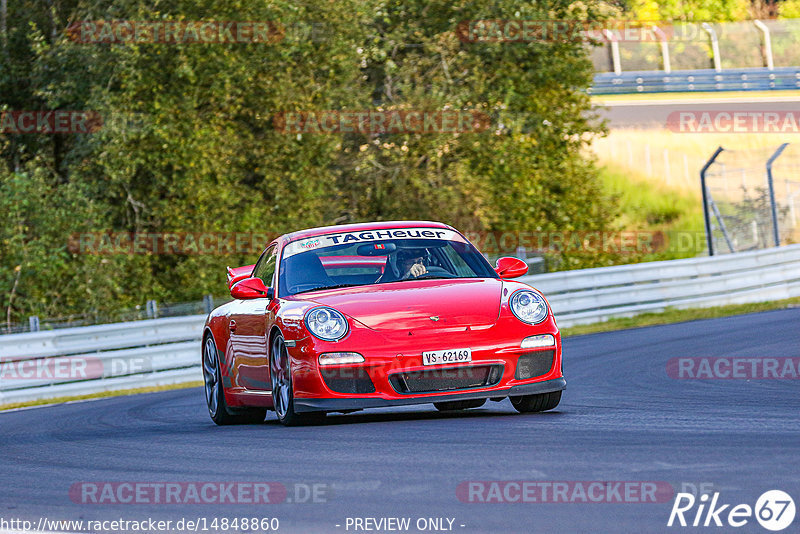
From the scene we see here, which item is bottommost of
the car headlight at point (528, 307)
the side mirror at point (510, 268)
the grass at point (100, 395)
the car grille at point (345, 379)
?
the grass at point (100, 395)

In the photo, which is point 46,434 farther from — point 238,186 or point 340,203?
point 340,203

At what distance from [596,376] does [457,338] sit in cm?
385

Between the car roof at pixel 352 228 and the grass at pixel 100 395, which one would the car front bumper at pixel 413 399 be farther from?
the grass at pixel 100 395

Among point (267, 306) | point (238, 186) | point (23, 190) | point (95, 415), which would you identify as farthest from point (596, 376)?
point (238, 186)

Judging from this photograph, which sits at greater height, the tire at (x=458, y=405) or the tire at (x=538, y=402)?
the tire at (x=538, y=402)

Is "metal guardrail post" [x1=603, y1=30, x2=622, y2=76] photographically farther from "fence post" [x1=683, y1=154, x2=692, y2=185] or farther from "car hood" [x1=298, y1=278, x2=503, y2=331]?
"car hood" [x1=298, y1=278, x2=503, y2=331]

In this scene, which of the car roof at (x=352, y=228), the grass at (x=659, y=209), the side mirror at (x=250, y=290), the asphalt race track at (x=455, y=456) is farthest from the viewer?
the grass at (x=659, y=209)

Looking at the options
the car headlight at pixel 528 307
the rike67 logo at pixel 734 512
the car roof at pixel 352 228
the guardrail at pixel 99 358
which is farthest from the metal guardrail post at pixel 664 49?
the rike67 logo at pixel 734 512

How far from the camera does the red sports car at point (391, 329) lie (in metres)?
8.29

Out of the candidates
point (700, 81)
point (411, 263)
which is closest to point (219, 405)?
point (411, 263)

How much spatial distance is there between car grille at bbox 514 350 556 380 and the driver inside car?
4.04 feet

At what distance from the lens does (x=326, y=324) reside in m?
8.45

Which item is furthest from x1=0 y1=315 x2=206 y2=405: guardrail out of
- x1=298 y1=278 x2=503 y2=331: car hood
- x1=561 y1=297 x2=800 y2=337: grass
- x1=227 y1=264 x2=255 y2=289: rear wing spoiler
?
x1=298 y1=278 x2=503 y2=331: car hood

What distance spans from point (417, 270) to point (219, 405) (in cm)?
213
